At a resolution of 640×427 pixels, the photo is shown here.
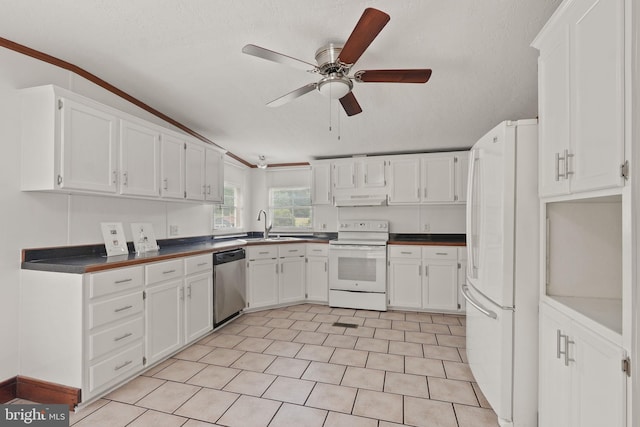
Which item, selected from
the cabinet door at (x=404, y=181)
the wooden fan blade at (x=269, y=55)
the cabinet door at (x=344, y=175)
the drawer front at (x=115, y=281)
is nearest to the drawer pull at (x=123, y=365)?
the drawer front at (x=115, y=281)

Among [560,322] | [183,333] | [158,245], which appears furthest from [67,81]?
[560,322]

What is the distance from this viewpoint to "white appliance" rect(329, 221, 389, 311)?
4.25 metres

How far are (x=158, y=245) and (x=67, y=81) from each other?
1.77m

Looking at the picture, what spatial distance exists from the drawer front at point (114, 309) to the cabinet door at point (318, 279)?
2.54 meters

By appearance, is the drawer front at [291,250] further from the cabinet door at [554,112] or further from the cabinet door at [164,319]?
the cabinet door at [554,112]

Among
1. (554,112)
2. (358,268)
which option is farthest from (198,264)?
(554,112)

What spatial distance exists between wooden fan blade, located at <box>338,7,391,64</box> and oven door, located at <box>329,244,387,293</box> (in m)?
2.89

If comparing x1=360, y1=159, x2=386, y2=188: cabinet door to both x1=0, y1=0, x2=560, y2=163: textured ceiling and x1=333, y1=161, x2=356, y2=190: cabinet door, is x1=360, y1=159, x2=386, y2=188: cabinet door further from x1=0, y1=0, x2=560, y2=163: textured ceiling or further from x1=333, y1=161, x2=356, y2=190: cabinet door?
x1=0, y1=0, x2=560, y2=163: textured ceiling

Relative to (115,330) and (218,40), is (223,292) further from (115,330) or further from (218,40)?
(218,40)

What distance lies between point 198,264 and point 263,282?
1.26 m

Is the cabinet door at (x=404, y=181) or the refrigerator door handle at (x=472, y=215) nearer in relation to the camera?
the refrigerator door handle at (x=472, y=215)

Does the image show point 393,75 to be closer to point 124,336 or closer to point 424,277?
point 124,336

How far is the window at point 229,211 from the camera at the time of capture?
4809 mm

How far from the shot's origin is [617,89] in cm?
103
